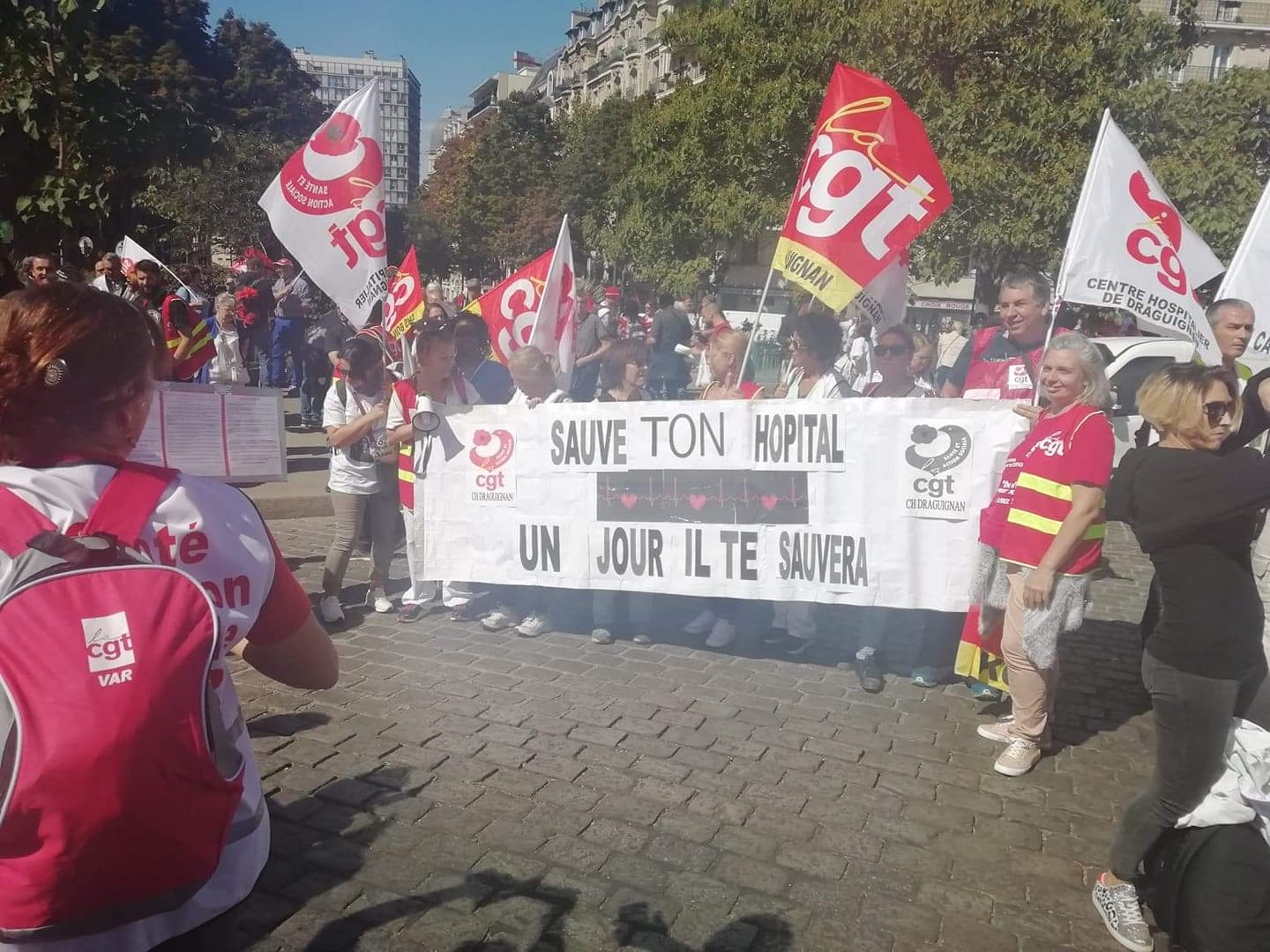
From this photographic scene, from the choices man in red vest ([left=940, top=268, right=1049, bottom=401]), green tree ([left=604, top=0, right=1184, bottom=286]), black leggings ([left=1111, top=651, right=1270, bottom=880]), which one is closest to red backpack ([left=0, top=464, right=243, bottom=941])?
black leggings ([left=1111, top=651, right=1270, bottom=880])

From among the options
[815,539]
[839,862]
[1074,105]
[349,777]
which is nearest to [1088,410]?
[815,539]

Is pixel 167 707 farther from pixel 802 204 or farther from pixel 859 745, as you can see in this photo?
pixel 802 204

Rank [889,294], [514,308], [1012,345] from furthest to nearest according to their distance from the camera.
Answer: [514,308], [889,294], [1012,345]

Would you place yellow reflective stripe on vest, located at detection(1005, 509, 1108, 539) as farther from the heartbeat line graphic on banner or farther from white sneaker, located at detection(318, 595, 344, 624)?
white sneaker, located at detection(318, 595, 344, 624)

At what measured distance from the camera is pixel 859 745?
4.71 meters

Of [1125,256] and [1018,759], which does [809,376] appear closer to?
[1125,256]

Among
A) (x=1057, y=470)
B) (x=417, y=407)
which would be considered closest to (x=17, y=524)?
(x=1057, y=470)

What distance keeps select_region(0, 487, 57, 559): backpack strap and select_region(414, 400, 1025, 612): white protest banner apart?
4.33 meters

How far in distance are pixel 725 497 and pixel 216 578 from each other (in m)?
4.15

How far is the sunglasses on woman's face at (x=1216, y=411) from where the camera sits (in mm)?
3186

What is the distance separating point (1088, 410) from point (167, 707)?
12.9ft

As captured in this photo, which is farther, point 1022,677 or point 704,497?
point 704,497

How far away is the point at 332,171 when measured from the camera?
6.77 m

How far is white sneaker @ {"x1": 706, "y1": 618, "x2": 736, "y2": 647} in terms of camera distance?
6.11 metres
